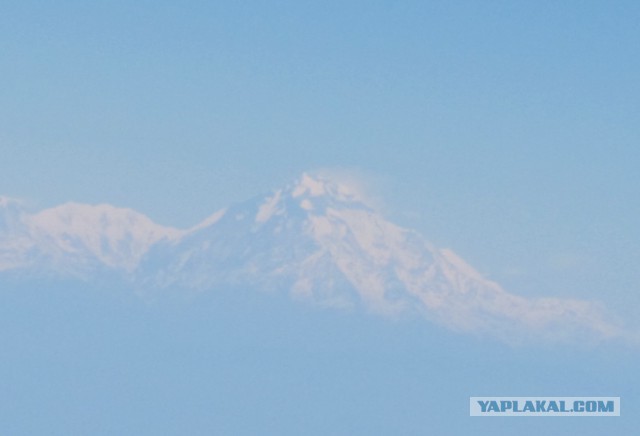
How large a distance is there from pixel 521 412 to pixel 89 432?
2926mm

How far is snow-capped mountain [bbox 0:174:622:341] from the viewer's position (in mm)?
13445

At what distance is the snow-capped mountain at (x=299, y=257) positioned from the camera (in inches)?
529

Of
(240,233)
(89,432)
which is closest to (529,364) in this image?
(240,233)

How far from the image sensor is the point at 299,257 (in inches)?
541

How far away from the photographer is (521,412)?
13344 mm

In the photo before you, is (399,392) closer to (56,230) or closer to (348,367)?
(348,367)

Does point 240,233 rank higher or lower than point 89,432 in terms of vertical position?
higher

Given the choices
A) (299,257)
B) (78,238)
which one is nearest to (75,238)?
(78,238)

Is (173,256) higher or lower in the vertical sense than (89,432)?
higher

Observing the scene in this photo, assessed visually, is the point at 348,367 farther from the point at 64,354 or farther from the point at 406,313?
the point at 64,354

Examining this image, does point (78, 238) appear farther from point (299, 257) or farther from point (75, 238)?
point (299, 257)

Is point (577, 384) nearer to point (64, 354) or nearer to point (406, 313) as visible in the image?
point (406, 313)

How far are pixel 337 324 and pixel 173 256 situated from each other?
1.23 m

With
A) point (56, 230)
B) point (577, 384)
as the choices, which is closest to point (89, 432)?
point (56, 230)
